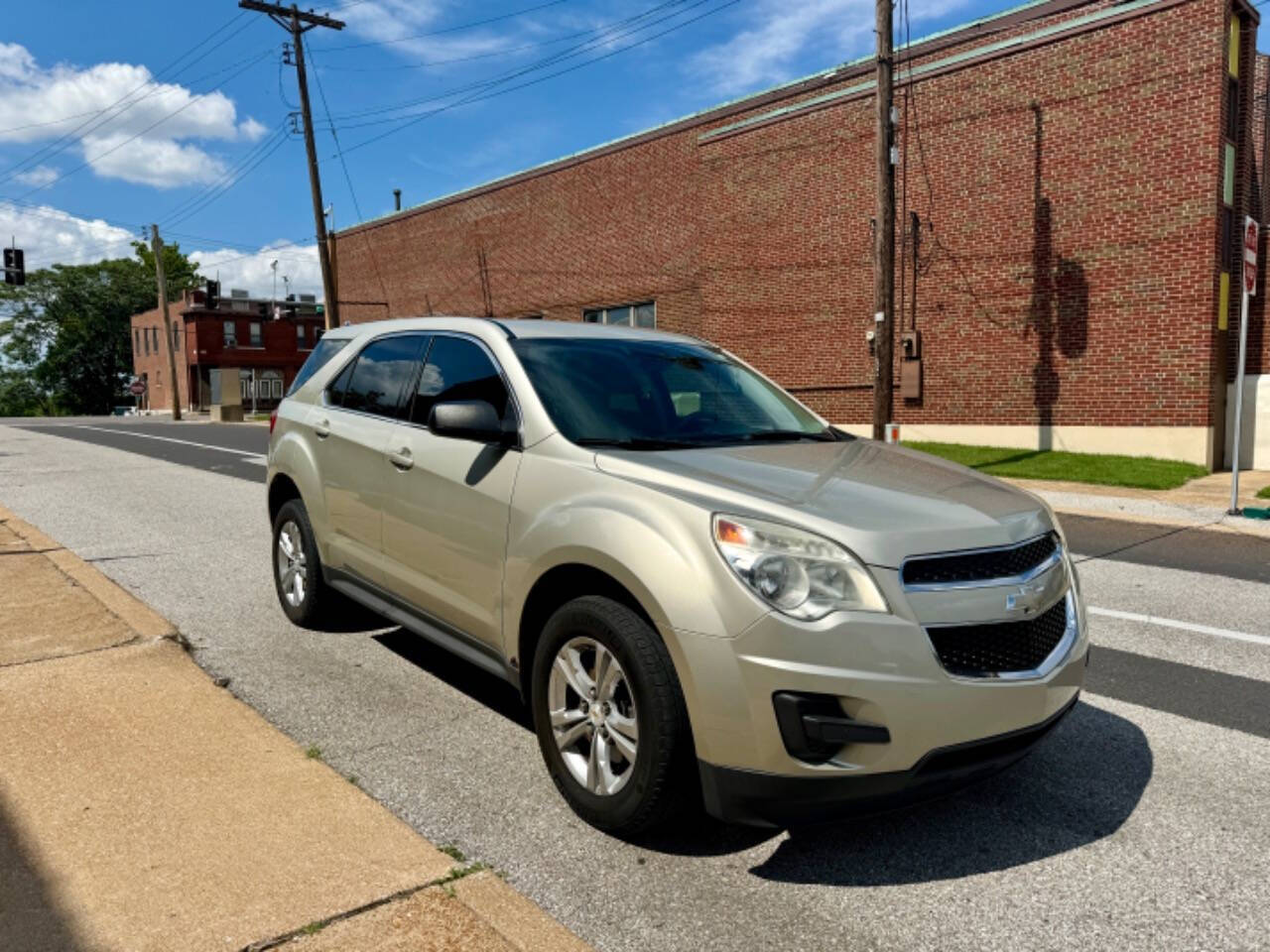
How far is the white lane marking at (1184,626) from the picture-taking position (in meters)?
5.70

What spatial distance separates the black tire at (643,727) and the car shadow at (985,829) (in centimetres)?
41

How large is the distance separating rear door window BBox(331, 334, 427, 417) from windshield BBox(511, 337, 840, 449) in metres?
0.84

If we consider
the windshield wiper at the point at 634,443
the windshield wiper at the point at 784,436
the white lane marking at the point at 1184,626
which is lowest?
the white lane marking at the point at 1184,626

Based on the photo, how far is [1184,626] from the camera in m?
5.95

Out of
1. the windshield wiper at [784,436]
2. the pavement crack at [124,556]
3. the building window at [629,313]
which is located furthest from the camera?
the building window at [629,313]

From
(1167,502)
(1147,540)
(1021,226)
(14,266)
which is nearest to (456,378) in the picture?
(1147,540)

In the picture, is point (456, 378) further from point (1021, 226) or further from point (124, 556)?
point (1021, 226)

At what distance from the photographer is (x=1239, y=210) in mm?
15992

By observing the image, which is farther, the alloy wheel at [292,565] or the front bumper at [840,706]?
the alloy wheel at [292,565]

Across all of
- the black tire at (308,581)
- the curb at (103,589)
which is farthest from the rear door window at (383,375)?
the curb at (103,589)

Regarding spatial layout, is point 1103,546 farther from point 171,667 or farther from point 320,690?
point 171,667

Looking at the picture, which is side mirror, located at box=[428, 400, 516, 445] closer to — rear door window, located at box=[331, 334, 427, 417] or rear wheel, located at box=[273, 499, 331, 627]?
rear door window, located at box=[331, 334, 427, 417]

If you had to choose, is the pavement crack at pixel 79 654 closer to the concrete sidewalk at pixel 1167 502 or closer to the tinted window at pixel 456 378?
the tinted window at pixel 456 378

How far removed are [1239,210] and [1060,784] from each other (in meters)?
16.2
